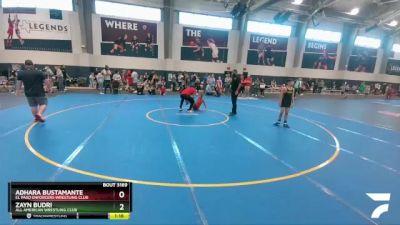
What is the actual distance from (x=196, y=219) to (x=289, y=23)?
81.6 ft

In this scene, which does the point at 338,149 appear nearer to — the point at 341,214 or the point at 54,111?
the point at 341,214

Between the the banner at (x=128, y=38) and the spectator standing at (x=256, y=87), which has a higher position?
the the banner at (x=128, y=38)

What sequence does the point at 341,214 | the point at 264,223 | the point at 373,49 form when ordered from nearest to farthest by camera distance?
the point at 264,223
the point at 341,214
the point at 373,49

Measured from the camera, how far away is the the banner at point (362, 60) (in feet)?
93.1

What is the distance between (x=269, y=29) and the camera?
24172 millimetres

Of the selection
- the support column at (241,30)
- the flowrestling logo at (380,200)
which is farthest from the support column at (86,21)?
the flowrestling logo at (380,200)

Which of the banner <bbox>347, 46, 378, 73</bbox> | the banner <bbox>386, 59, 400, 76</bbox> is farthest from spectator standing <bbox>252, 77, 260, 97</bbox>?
the banner <bbox>386, 59, 400, 76</bbox>

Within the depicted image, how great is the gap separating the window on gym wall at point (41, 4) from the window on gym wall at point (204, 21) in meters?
8.38

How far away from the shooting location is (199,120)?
9.75 meters

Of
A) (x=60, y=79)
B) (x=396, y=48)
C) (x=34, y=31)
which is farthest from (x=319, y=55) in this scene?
(x=34, y=31)

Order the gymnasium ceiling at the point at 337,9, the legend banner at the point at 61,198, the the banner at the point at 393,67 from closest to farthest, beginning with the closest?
the legend banner at the point at 61,198
the gymnasium ceiling at the point at 337,9
the the banner at the point at 393,67

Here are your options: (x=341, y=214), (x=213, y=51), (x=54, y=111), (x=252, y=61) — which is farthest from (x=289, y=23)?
(x=341, y=214)

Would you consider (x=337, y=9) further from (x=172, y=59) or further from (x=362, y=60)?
(x=172, y=59)

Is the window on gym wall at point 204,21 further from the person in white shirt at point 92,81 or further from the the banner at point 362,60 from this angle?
the the banner at point 362,60
